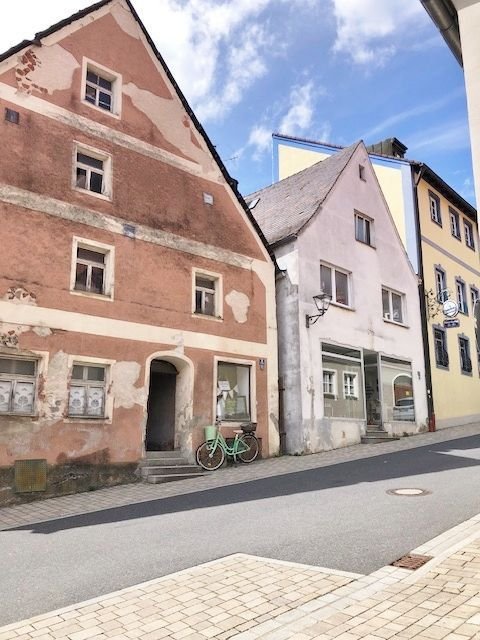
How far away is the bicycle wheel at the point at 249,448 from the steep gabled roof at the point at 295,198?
268 inches

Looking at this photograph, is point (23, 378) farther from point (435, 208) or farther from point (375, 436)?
point (435, 208)

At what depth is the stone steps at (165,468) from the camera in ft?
44.3

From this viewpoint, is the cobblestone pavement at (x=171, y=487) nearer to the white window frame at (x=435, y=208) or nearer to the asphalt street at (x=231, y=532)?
the asphalt street at (x=231, y=532)

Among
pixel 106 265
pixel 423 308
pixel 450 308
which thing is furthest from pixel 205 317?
pixel 450 308

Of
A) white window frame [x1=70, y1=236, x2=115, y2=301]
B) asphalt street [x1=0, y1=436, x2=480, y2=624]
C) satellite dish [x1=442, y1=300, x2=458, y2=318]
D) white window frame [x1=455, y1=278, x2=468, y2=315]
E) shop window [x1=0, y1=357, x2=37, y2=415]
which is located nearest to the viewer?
asphalt street [x1=0, y1=436, x2=480, y2=624]

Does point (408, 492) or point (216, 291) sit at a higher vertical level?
point (216, 291)

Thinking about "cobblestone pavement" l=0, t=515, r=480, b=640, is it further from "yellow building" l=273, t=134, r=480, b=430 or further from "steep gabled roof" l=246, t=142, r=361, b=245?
"yellow building" l=273, t=134, r=480, b=430

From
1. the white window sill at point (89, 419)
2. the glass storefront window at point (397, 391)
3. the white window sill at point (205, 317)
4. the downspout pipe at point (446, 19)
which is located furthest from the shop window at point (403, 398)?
the downspout pipe at point (446, 19)

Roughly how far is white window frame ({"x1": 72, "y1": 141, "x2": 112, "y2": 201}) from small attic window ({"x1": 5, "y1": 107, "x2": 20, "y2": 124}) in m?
1.49

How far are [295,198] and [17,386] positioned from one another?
13.8 metres

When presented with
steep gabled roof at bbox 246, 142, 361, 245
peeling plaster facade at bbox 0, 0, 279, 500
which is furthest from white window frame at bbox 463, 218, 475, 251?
peeling plaster facade at bbox 0, 0, 279, 500

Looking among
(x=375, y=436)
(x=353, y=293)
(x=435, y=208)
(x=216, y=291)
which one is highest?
(x=435, y=208)

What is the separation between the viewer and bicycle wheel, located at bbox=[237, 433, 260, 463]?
15.8 metres

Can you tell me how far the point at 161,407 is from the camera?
16.2 metres
